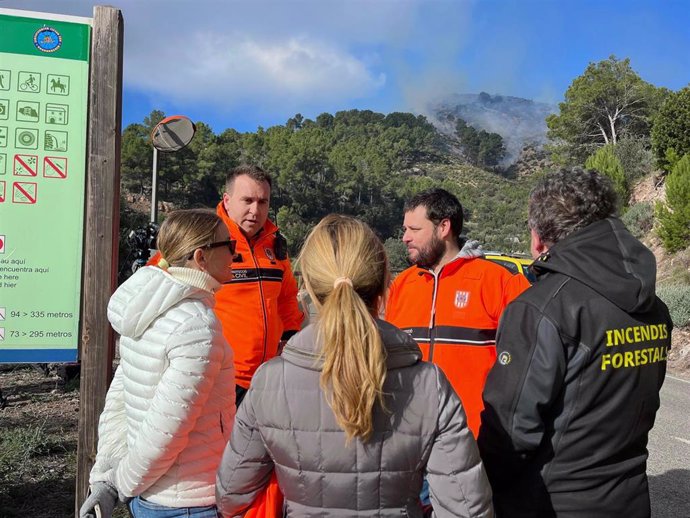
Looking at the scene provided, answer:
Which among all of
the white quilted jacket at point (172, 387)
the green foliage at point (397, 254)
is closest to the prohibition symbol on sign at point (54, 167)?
the white quilted jacket at point (172, 387)

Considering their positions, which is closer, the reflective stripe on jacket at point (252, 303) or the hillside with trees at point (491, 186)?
the reflective stripe on jacket at point (252, 303)

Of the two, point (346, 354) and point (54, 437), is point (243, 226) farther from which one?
point (54, 437)

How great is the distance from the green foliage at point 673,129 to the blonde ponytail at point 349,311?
3162 cm

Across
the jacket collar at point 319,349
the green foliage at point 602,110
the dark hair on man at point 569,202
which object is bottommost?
the jacket collar at point 319,349

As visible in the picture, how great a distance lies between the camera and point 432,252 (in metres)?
3.14

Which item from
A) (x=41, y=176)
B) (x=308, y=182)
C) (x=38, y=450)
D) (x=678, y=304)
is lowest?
(x=38, y=450)

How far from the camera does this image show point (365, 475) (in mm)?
1569

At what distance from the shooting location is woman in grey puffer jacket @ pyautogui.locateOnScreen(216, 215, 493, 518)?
1.53m

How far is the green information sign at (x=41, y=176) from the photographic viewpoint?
3.03 metres

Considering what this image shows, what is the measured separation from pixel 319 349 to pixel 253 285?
1865 mm

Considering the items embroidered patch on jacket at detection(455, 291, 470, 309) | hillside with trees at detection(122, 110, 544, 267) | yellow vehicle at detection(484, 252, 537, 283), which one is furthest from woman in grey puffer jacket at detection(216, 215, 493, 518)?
hillside with trees at detection(122, 110, 544, 267)

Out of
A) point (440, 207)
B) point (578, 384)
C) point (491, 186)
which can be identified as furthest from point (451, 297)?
point (491, 186)

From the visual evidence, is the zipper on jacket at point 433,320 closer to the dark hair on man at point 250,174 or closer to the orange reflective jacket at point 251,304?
the orange reflective jacket at point 251,304

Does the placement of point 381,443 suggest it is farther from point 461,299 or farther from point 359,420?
point 461,299
